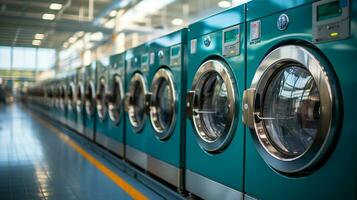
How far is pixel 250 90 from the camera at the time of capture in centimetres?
249

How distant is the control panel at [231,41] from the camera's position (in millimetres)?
2701

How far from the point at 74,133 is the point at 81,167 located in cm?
381

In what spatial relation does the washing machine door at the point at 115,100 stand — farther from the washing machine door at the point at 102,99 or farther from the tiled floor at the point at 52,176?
the tiled floor at the point at 52,176

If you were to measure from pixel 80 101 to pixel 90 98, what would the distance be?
1.07m

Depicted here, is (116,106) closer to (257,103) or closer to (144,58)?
(144,58)

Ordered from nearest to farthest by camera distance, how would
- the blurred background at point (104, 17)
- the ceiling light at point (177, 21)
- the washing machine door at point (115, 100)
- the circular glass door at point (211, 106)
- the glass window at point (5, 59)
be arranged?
1. the circular glass door at point (211, 106)
2. the washing machine door at point (115, 100)
3. the blurred background at point (104, 17)
4. the ceiling light at point (177, 21)
5. the glass window at point (5, 59)

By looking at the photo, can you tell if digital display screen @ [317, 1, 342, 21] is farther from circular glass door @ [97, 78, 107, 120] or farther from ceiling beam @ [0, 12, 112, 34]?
ceiling beam @ [0, 12, 112, 34]

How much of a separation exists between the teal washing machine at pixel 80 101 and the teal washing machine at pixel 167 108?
4.06 metres

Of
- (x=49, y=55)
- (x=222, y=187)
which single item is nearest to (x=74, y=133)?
(x=222, y=187)

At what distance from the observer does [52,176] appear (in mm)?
4543

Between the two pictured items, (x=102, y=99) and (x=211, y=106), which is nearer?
(x=211, y=106)

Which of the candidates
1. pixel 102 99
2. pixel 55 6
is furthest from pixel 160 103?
pixel 55 6

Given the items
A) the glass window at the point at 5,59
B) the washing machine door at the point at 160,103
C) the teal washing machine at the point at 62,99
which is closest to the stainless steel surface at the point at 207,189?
the washing machine door at the point at 160,103

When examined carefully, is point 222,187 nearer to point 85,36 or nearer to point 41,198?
point 41,198
